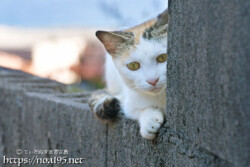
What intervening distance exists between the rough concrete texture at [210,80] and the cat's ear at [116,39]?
0.64 metres

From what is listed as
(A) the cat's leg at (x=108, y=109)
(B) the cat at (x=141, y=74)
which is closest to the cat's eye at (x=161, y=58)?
(B) the cat at (x=141, y=74)

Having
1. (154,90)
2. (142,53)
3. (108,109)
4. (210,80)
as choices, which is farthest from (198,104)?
(108,109)

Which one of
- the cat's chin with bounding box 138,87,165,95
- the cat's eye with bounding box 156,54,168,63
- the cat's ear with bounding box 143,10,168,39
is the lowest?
the cat's chin with bounding box 138,87,165,95

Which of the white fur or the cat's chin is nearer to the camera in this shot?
the white fur

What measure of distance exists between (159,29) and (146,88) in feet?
1.18

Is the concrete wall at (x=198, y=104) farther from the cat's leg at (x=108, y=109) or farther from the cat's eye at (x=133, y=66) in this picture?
the cat's eye at (x=133, y=66)

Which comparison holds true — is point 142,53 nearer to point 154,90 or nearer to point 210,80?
point 154,90

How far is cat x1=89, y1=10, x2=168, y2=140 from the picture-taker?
2023mm

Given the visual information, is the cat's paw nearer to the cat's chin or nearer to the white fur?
the white fur

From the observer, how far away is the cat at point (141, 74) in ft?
6.64

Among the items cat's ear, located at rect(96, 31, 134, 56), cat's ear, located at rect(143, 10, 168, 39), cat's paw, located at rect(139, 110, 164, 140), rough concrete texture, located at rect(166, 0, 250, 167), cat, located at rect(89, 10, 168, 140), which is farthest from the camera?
cat's ear, located at rect(96, 31, 134, 56)

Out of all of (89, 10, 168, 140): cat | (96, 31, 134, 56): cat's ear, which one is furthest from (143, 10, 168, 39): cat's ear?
(96, 31, 134, 56): cat's ear

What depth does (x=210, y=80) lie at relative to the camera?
1.34 metres

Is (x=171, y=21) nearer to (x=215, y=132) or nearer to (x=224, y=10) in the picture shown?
(x=224, y=10)
